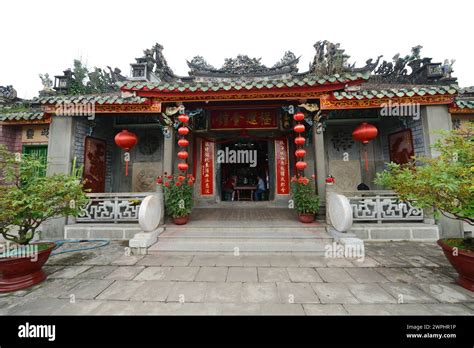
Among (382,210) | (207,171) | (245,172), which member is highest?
(245,172)

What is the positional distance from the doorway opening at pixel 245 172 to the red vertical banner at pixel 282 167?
5.14 ft

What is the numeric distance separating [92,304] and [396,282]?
14.1 ft

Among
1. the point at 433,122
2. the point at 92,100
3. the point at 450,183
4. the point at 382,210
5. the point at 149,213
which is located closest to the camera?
the point at 450,183

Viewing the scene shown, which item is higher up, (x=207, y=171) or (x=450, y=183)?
(x=207, y=171)

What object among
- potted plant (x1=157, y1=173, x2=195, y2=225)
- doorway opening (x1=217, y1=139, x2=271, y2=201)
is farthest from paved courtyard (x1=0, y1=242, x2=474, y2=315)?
doorway opening (x1=217, y1=139, x2=271, y2=201)

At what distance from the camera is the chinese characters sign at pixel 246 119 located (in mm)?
7250

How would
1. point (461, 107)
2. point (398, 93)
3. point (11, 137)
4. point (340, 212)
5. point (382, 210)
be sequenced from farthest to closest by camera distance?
point (11, 137) < point (461, 107) < point (398, 93) < point (382, 210) < point (340, 212)

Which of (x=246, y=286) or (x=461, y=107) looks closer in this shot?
(x=246, y=286)

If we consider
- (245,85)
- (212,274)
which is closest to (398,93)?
(245,85)

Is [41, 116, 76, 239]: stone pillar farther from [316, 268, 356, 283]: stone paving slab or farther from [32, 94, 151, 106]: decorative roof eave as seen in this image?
[316, 268, 356, 283]: stone paving slab

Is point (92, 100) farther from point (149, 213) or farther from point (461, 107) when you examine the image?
point (461, 107)

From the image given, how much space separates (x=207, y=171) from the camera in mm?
8172

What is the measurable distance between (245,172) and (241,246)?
9403 mm
